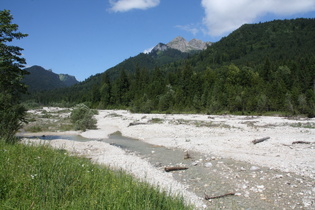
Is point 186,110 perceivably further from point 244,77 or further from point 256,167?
point 256,167

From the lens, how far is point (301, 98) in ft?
157

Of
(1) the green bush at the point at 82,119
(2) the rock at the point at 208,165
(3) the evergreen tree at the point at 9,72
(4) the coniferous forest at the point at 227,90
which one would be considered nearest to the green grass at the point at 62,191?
(2) the rock at the point at 208,165

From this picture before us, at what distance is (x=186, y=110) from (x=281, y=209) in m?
60.3

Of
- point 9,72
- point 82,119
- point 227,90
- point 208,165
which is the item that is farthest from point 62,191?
point 227,90

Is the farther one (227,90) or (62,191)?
(227,90)

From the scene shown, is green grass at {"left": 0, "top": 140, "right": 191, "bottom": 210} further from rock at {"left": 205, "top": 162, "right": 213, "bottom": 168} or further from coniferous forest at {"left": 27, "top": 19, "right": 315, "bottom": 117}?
coniferous forest at {"left": 27, "top": 19, "right": 315, "bottom": 117}

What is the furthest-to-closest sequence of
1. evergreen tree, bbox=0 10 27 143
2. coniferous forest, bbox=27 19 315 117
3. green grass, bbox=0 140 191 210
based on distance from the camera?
coniferous forest, bbox=27 19 315 117 → evergreen tree, bbox=0 10 27 143 → green grass, bbox=0 140 191 210

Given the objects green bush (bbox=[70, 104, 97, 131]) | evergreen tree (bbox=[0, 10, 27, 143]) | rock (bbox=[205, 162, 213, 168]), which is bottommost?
rock (bbox=[205, 162, 213, 168])

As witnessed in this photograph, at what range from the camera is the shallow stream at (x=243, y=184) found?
7461mm

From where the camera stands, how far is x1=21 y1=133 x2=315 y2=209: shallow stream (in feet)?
24.5

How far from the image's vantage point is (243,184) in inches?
357

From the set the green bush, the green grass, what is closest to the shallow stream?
the green grass

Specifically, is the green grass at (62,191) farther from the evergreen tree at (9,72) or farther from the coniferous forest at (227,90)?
the coniferous forest at (227,90)

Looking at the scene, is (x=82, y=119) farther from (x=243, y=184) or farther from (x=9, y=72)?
(x=243, y=184)
